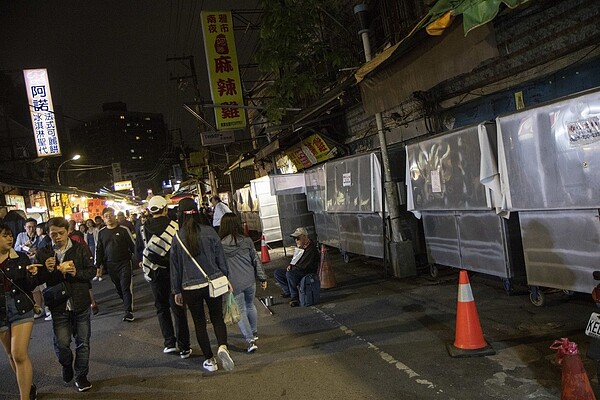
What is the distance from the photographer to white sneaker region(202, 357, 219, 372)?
5270 mm

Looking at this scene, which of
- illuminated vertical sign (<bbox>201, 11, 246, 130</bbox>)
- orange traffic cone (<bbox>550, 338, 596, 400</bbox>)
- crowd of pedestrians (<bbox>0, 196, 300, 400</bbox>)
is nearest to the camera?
orange traffic cone (<bbox>550, 338, 596, 400</bbox>)

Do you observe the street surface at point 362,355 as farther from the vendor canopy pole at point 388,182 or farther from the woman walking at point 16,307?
the vendor canopy pole at point 388,182

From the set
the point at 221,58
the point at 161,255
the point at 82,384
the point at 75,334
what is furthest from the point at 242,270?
the point at 221,58

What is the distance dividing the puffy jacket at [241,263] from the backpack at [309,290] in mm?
1898

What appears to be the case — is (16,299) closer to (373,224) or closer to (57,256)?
(57,256)

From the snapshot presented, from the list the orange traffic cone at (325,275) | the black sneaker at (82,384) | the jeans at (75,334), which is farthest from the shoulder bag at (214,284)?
the orange traffic cone at (325,275)

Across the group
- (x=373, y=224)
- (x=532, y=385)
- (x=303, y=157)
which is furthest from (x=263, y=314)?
(x=303, y=157)

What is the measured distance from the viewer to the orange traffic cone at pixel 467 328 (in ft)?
15.3

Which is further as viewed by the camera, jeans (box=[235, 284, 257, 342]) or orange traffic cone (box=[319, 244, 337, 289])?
orange traffic cone (box=[319, 244, 337, 289])

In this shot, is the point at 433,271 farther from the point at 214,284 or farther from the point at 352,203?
the point at 214,284

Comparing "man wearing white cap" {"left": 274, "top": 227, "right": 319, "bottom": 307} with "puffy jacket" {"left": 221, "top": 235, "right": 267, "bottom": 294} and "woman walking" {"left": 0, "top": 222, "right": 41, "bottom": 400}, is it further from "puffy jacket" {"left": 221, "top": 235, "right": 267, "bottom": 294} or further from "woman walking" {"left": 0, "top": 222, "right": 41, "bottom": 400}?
"woman walking" {"left": 0, "top": 222, "right": 41, "bottom": 400}

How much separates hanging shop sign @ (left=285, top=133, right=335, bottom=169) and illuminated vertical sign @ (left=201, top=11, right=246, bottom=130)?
2.94m

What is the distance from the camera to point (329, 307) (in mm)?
7465

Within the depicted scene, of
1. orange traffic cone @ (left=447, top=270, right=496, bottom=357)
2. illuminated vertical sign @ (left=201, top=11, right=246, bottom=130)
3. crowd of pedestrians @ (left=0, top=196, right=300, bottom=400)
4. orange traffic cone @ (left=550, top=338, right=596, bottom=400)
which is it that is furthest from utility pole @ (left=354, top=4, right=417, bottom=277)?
illuminated vertical sign @ (left=201, top=11, right=246, bottom=130)
